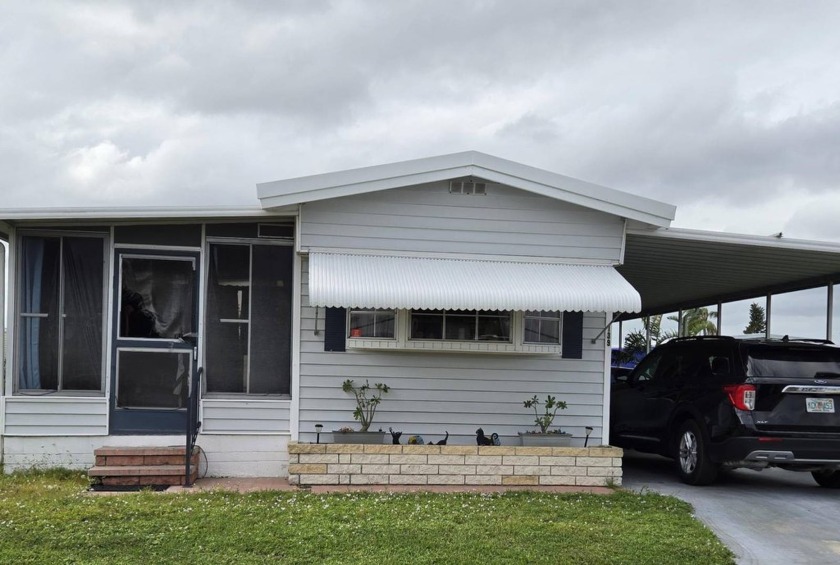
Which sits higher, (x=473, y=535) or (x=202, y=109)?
(x=202, y=109)

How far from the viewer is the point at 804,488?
8.34m

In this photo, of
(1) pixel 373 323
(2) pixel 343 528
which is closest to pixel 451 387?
(1) pixel 373 323

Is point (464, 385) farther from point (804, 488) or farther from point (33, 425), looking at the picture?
point (33, 425)

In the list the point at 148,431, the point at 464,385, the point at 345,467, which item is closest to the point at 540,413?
the point at 464,385

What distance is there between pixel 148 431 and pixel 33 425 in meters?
1.16

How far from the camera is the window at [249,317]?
817 centimetres

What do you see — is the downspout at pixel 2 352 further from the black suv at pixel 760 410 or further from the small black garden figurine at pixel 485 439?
the black suv at pixel 760 410

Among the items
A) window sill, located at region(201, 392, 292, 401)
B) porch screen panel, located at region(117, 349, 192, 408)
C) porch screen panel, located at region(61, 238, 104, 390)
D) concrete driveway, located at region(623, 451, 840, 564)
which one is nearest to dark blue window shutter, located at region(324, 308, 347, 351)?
window sill, located at region(201, 392, 292, 401)

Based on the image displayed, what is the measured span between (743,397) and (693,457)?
105 centimetres

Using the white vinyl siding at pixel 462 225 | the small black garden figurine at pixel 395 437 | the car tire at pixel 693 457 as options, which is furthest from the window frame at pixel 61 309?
the car tire at pixel 693 457

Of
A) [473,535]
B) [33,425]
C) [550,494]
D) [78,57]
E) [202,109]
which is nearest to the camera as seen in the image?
[473,535]

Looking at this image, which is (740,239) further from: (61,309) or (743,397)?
(61,309)

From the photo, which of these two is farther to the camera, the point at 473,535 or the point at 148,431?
the point at 148,431

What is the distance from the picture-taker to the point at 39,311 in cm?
804
